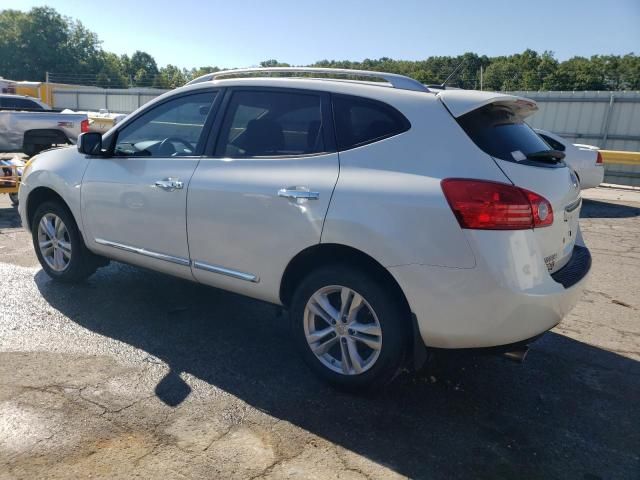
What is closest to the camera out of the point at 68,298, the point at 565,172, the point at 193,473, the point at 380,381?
the point at 193,473

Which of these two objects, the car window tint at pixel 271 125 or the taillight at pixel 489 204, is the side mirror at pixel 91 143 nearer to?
the car window tint at pixel 271 125

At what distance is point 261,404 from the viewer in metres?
3.23

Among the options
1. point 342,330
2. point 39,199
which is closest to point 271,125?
point 342,330

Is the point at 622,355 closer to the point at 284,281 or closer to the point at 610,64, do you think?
the point at 284,281

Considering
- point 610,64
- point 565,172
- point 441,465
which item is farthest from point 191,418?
point 610,64

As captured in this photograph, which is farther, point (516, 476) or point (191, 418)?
point (191, 418)

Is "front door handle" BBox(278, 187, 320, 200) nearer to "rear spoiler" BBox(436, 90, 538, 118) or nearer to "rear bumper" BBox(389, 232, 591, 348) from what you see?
"rear bumper" BBox(389, 232, 591, 348)

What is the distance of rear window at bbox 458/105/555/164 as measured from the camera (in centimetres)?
301

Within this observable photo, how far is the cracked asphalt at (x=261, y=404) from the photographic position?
2.71 metres

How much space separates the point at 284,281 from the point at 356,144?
0.98m

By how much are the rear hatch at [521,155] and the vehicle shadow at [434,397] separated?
0.89 metres

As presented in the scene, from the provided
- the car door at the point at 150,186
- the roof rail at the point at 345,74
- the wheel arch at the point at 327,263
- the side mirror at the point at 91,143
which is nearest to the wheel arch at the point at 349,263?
the wheel arch at the point at 327,263

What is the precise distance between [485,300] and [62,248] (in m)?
3.92

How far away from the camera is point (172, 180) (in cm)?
395
